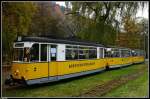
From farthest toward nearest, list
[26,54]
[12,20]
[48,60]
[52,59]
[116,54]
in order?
[116,54]
[12,20]
[52,59]
[48,60]
[26,54]

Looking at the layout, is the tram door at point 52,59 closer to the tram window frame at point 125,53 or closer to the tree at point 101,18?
the tree at point 101,18

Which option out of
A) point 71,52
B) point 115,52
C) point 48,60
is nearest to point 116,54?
point 115,52

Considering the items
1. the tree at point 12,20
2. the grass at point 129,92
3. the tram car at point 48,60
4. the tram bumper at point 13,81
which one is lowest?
the grass at point 129,92

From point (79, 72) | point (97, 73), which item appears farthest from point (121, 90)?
point (97, 73)

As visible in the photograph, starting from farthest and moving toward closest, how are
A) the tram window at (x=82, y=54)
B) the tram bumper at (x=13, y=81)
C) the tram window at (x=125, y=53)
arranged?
1. the tram window at (x=125, y=53)
2. the tram window at (x=82, y=54)
3. the tram bumper at (x=13, y=81)

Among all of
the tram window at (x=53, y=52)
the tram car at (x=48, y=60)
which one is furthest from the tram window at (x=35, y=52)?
the tram window at (x=53, y=52)

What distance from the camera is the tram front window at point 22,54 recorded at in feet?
49.3

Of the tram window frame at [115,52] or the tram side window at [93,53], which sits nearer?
the tram side window at [93,53]

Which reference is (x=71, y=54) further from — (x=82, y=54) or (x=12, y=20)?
(x=12, y=20)

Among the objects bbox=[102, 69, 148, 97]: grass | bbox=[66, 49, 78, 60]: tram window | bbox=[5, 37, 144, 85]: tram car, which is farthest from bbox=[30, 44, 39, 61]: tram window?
bbox=[102, 69, 148, 97]: grass

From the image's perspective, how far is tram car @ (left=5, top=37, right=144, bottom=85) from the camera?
49.1 feet

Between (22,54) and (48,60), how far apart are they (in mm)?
1384

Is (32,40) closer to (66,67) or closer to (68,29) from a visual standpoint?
(66,67)

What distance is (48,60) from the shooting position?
15.9 m
